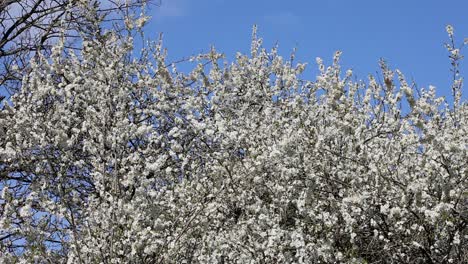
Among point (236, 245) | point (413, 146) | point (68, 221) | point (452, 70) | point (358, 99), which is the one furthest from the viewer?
point (358, 99)

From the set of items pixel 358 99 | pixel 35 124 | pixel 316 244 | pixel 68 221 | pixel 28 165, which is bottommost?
pixel 316 244

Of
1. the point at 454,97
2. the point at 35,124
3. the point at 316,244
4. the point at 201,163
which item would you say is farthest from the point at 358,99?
the point at 35,124

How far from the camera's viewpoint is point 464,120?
7.34 m

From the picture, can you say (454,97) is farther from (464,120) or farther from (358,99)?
(358,99)

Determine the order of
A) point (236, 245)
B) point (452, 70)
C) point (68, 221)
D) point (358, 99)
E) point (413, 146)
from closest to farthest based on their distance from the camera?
1. point (68, 221)
2. point (236, 245)
3. point (413, 146)
4. point (452, 70)
5. point (358, 99)

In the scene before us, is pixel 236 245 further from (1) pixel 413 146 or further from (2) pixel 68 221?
(1) pixel 413 146

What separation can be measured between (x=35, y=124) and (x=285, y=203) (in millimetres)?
2481

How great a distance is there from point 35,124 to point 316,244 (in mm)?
2818

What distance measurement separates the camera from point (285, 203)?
5.98 meters

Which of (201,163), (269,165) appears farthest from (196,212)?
(201,163)

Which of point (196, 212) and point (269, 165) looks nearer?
point (196, 212)

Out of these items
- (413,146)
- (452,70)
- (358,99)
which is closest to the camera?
(413,146)

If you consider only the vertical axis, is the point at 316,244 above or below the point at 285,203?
below

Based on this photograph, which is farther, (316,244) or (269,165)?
(269,165)
